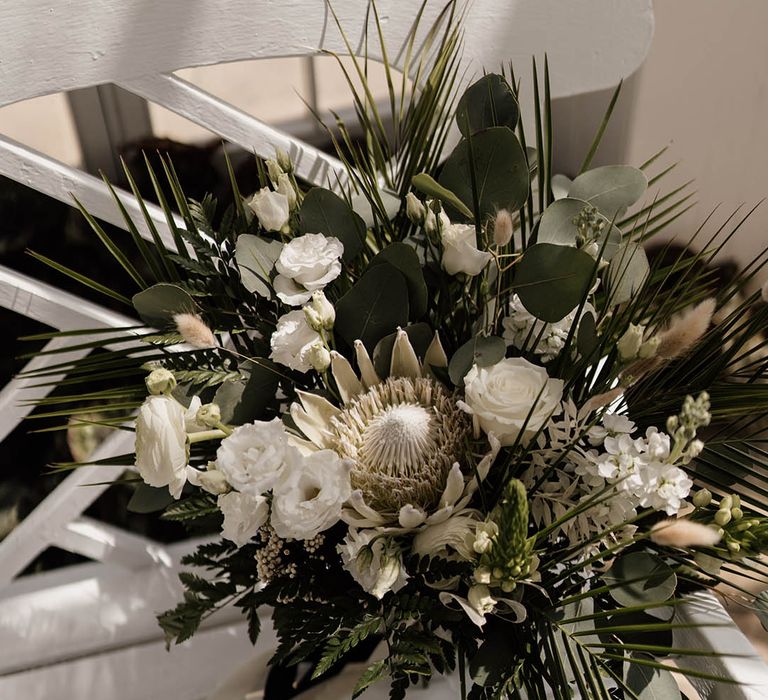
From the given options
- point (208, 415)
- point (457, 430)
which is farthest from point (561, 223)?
point (208, 415)

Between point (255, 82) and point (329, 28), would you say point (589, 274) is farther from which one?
point (255, 82)

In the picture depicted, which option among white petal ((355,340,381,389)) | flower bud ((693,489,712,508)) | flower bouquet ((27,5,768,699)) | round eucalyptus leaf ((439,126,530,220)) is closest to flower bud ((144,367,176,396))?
flower bouquet ((27,5,768,699))

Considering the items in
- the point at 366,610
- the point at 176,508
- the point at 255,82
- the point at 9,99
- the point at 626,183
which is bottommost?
the point at 366,610

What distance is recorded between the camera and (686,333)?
475mm

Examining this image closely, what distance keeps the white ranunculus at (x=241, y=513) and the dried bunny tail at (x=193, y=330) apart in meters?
0.10

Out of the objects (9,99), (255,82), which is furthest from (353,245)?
(255,82)

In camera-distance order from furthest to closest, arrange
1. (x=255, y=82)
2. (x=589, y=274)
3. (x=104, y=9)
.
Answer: (x=255, y=82) < (x=104, y=9) < (x=589, y=274)

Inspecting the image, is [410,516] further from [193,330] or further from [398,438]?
[193,330]

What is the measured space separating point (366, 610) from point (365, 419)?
0.12 metres

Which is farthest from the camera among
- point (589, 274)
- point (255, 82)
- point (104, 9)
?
point (255, 82)

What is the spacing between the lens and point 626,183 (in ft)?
1.88

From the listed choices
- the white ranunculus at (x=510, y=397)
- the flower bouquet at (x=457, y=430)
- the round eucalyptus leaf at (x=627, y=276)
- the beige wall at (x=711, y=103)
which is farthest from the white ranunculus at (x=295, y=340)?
the beige wall at (x=711, y=103)

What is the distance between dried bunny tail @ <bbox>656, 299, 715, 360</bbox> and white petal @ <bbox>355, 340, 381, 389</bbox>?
0.58 ft

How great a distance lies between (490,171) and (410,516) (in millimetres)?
226
